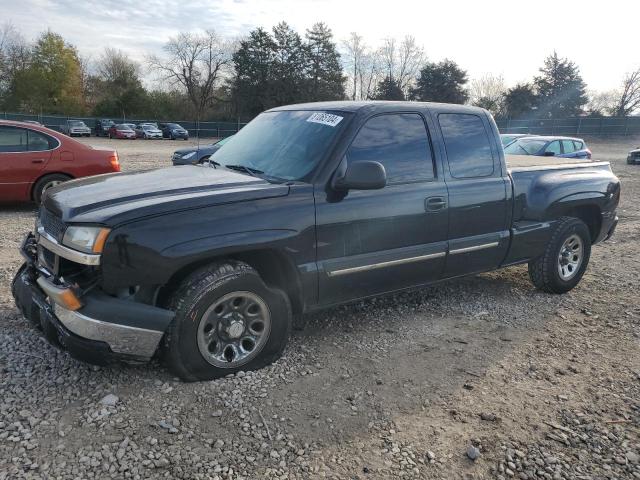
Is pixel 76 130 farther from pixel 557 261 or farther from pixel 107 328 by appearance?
pixel 107 328

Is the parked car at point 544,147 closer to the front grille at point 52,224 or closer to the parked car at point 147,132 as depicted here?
the front grille at point 52,224

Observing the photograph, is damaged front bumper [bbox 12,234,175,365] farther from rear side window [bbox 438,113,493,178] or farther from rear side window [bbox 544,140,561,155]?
rear side window [bbox 544,140,561,155]

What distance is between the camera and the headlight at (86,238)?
9.34 feet

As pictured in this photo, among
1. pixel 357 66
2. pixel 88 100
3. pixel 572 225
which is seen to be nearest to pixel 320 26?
pixel 357 66

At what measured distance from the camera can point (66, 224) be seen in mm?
3010

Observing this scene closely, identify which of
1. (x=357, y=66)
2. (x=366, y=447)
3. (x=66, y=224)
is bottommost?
(x=366, y=447)

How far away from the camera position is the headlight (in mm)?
2848

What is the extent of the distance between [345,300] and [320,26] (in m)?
57.5

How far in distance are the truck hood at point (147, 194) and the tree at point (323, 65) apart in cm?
5337

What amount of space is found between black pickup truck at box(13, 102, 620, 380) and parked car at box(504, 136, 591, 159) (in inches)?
419

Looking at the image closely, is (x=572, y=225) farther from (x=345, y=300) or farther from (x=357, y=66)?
(x=357, y=66)

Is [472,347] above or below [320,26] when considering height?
below

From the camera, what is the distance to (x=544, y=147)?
14.7m

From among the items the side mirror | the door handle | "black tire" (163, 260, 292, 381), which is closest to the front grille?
"black tire" (163, 260, 292, 381)
